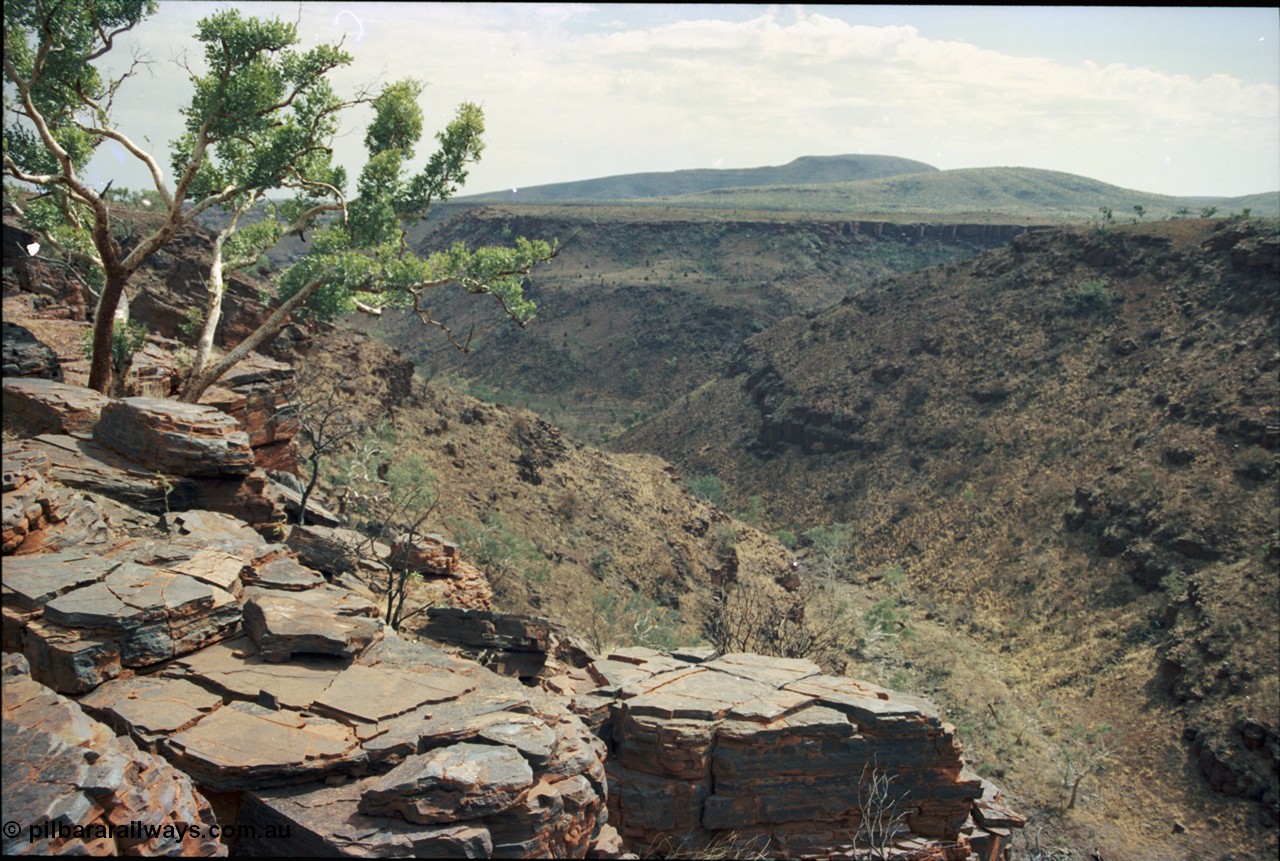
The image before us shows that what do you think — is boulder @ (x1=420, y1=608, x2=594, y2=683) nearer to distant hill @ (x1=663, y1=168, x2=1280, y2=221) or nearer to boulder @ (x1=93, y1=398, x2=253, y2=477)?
boulder @ (x1=93, y1=398, x2=253, y2=477)

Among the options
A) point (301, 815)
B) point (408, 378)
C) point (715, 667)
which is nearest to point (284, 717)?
point (301, 815)

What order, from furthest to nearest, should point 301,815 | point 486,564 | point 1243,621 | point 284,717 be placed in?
point 1243,621, point 486,564, point 284,717, point 301,815

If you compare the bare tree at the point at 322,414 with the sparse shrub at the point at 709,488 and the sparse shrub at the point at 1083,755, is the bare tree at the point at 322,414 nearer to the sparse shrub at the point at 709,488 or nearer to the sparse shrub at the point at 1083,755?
the sparse shrub at the point at 1083,755

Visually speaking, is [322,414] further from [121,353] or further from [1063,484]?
[1063,484]

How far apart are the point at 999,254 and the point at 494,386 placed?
35.8 m

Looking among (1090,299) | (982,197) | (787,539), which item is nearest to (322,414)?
(787,539)

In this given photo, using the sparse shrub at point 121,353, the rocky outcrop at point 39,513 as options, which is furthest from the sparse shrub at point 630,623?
the rocky outcrop at point 39,513

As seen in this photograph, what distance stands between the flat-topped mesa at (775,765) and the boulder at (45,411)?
25.1 feet

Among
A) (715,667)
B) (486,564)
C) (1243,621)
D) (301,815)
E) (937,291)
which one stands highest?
(937,291)

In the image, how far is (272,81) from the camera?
1365 centimetres

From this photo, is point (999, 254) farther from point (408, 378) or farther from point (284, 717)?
point (284, 717)

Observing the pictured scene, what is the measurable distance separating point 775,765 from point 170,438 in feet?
28.3

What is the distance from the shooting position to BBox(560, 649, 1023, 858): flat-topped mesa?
31.8 feet

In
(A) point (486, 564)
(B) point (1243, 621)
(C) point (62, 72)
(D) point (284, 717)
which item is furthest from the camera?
(B) point (1243, 621)
